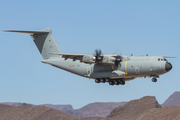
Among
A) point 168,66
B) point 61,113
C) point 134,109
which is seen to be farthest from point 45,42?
point 134,109

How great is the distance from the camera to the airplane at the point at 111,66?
31.4 meters

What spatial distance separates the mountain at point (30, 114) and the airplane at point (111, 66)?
50.3 metres

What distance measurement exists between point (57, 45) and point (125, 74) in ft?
32.2

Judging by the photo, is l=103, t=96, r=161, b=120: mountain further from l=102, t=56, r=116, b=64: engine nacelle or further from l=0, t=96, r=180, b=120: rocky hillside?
l=102, t=56, r=116, b=64: engine nacelle

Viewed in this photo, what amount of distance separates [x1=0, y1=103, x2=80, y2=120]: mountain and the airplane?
5034cm

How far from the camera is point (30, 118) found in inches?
3346

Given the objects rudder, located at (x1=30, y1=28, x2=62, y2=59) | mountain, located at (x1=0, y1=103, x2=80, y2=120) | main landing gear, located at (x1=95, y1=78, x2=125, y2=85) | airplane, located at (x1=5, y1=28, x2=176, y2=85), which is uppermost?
rudder, located at (x1=30, y1=28, x2=62, y2=59)

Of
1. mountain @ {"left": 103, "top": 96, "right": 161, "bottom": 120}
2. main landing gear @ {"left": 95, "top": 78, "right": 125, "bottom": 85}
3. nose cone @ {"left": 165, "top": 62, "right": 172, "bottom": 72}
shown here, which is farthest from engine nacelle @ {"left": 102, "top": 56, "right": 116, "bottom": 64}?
mountain @ {"left": 103, "top": 96, "right": 161, "bottom": 120}

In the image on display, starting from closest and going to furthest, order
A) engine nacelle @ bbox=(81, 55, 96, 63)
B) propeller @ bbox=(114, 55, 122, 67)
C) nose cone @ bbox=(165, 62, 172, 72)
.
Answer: nose cone @ bbox=(165, 62, 172, 72)
engine nacelle @ bbox=(81, 55, 96, 63)
propeller @ bbox=(114, 55, 122, 67)

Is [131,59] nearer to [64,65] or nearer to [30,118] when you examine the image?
[64,65]

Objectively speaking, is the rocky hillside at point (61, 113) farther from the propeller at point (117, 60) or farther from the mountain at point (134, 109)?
the propeller at point (117, 60)

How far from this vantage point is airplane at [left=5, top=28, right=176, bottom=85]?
103 feet

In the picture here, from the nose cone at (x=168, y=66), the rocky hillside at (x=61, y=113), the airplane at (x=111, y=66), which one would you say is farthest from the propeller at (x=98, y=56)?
the rocky hillside at (x=61, y=113)

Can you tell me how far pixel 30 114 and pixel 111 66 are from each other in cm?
5722
